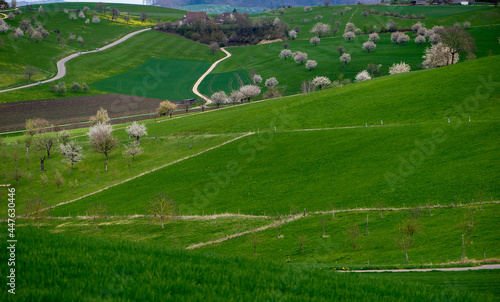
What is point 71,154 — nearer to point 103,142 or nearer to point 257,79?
point 103,142

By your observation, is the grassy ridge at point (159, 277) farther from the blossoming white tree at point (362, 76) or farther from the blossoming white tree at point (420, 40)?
the blossoming white tree at point (420, 40)

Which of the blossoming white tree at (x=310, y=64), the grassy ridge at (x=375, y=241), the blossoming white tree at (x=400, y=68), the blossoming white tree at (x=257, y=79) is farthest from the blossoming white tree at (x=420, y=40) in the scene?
the grassy ridge at (x=375, y=241)

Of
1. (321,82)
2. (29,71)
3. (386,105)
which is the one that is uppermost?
(321,82)

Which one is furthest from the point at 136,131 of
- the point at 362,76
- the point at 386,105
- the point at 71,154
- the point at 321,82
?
the point at 362,76

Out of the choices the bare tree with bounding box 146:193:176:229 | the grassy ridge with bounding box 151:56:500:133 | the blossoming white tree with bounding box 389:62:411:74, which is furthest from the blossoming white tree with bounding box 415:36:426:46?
the bare tree with bounding box 146:193:176:229

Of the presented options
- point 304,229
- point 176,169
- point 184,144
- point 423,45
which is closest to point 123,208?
point 176,169

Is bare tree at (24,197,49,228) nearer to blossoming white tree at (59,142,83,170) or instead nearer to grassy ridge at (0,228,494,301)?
blossoming white tree at (59,142,83,170)
